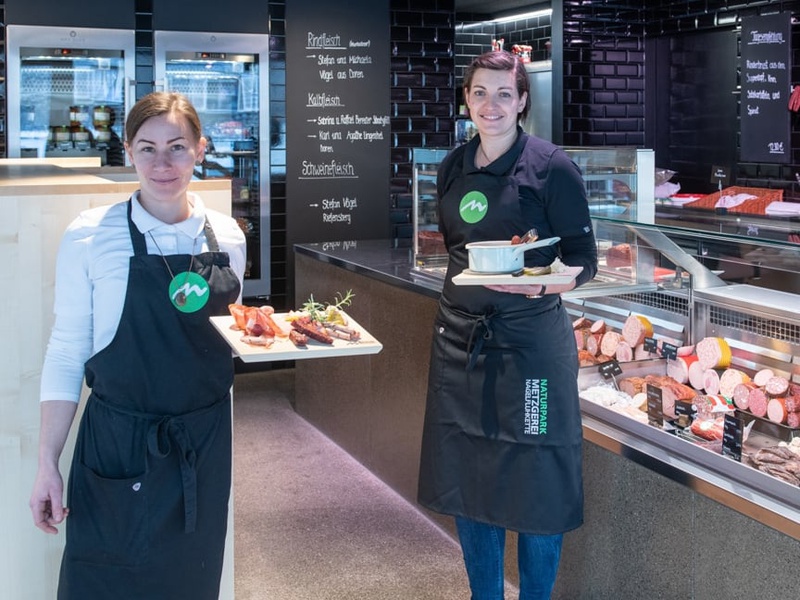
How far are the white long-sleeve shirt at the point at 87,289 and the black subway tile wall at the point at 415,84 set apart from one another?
5.04 meters

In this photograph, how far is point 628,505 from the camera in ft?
9.30

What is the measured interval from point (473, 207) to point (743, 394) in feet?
3.18

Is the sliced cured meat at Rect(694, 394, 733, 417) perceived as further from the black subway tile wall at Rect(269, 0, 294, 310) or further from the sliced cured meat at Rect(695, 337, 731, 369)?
the black subway tile wall at Rect(269, 0, 294, 310)

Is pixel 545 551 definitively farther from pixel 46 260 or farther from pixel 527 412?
pixel 46 260

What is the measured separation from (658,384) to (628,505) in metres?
0.43

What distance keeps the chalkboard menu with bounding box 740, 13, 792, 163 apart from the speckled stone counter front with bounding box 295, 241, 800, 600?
2.83 m

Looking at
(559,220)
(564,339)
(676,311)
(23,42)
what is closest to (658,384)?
(676,311)

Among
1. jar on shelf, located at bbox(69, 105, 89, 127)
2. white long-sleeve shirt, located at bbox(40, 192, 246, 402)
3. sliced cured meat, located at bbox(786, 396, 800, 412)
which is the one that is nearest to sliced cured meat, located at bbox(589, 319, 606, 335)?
sliced cured meat, located at bbox(786, 396, 800, 412)

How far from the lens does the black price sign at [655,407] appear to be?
283cm

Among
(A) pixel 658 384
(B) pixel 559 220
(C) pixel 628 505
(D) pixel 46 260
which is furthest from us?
(A) pixel 658 384

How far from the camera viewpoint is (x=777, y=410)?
2748 mm

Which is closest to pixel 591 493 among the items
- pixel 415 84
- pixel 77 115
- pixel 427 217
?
pixel 427 217

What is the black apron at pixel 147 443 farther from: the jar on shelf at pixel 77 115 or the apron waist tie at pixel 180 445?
the jar on shelf at pixel 77 115

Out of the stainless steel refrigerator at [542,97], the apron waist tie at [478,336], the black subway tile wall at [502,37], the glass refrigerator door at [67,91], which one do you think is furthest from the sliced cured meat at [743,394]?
the black subway tile wall at [502,37]
